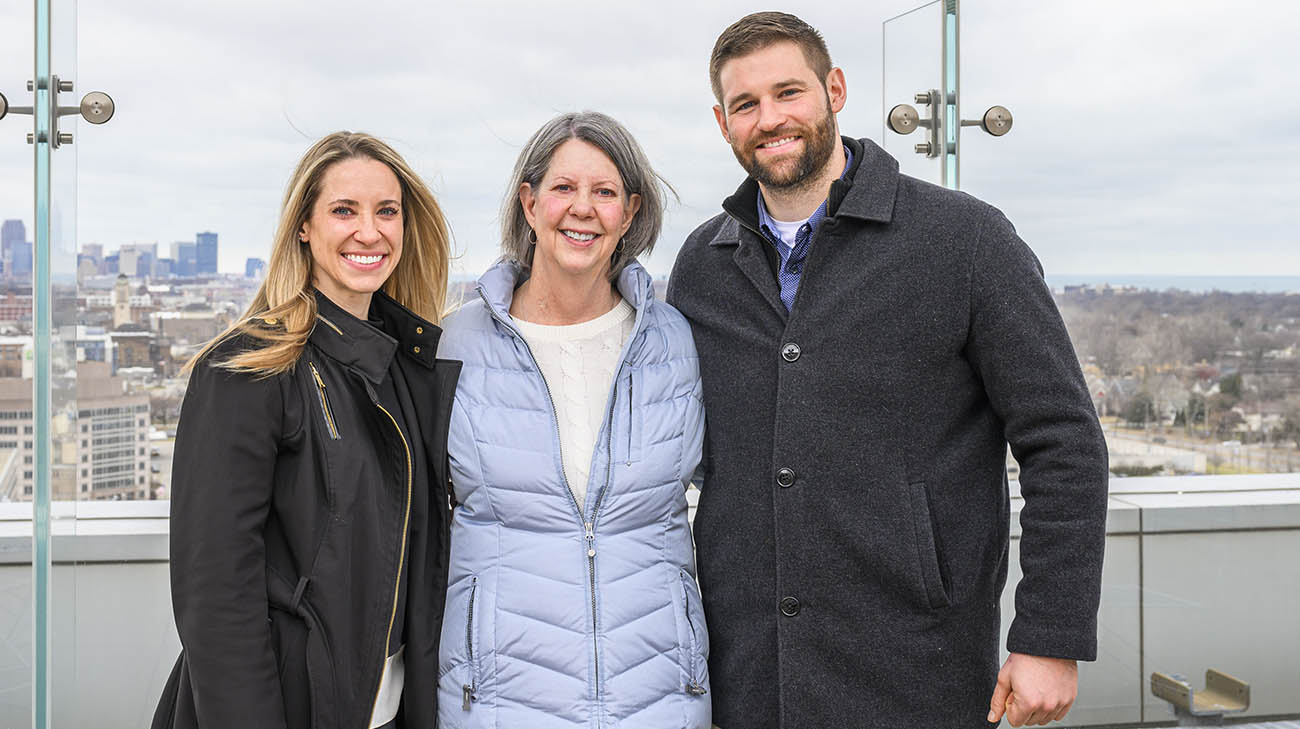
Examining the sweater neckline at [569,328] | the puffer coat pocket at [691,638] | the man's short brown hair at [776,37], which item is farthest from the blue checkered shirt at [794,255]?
the puffer coat pocket at [691,638]

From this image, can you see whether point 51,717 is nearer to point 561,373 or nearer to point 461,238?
point 461,238

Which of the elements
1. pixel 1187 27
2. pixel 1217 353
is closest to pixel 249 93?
pixel 1187 27

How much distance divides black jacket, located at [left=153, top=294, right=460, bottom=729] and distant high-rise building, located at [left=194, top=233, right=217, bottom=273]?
974mm

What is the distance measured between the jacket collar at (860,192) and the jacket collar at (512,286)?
0.17 m

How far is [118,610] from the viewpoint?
8.13ft

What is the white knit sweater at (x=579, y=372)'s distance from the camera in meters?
1.64

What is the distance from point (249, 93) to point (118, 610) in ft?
3.91

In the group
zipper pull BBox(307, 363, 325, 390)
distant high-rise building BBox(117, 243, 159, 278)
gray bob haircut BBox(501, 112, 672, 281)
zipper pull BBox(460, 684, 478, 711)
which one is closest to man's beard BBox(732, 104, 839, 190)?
gray bob haircut BBox(501, 112, 672, 281)

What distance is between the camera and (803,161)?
1677 mm

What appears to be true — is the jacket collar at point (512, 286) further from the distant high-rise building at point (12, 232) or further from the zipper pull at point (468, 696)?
the distant high-rise building at point (12, 232)

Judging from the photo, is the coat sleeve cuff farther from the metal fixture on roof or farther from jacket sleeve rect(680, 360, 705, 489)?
the metal fixture on roof

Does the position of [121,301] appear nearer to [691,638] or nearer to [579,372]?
[579,372]

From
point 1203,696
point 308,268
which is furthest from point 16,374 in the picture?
point 1203,696

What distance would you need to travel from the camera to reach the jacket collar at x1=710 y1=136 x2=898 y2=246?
5.35ft
